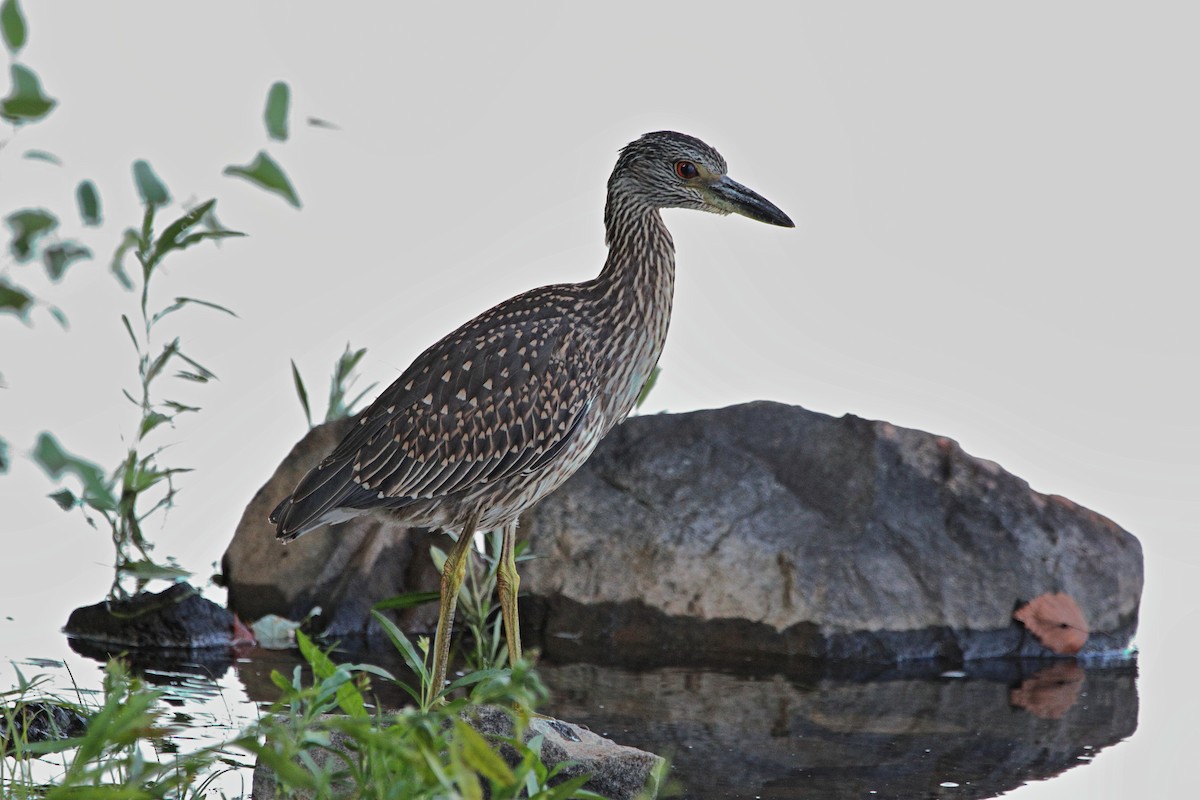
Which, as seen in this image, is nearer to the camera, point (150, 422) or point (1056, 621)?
point (150, 422)

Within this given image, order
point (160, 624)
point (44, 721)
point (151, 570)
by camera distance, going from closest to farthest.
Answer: point (44, 721) < point (151, 570) < point (160, 624)

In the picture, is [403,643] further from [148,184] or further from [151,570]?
[151,570]

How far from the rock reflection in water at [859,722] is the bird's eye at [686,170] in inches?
81.9

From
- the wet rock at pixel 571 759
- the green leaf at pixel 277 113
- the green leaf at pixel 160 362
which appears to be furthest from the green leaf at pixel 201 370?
the green leaf at pixel 277 113

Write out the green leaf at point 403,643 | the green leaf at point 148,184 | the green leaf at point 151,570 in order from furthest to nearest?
the green leaf at point 151,570
the green leaf at point 403,643
the green leaf at point 148,184

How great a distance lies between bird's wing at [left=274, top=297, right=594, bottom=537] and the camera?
5551 mm

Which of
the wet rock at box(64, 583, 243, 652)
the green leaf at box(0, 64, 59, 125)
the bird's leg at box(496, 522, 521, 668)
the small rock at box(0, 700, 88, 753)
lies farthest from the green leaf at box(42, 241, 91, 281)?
the wet rock at box(64, 583, 243, 652)

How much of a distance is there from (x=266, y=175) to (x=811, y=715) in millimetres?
4236

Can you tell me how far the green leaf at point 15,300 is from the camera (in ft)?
7.89

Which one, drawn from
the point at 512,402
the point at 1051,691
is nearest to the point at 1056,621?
the point at 1051,691

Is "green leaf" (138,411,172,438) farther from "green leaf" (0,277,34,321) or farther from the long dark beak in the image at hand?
"green leaf" (0,277,34,321)

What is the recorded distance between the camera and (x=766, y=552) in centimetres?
706

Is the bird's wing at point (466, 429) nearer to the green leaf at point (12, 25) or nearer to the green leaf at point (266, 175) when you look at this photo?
the green leaf at point (266, 175)

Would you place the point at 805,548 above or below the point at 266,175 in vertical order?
below
